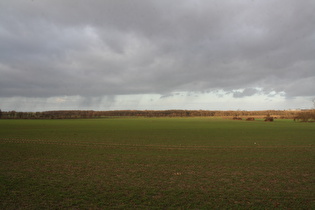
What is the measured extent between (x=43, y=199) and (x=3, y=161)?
939cm

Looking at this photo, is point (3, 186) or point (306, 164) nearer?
point (3, 186)

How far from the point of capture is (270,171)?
518 inches

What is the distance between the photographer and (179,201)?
27.7 feet

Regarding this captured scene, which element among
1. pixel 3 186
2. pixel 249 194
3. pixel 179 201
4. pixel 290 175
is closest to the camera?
pixel 179 201

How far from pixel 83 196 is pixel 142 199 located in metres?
2.34

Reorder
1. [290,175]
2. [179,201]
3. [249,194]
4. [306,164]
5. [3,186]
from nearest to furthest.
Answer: [179,201]
[249,194]
[3,186]
[290,175]
[306,164]

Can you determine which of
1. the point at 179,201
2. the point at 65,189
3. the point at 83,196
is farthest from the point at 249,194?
the point at 65,189

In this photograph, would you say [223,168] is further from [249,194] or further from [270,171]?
[249,194]

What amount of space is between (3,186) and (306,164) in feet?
56.9

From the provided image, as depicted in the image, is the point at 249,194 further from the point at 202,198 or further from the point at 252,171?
the point at 252,171

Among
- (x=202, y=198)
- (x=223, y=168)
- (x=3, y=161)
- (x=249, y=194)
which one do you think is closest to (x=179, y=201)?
(x=202, y=198)

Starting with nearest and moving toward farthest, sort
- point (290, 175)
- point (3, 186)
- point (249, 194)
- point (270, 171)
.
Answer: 1. point (249, 194)
2. point (3, 186)
3. point (290, 175)
4. point (270, 171)

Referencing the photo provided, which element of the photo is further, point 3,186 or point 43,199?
point 3,186

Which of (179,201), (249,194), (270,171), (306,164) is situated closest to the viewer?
(179,201)
